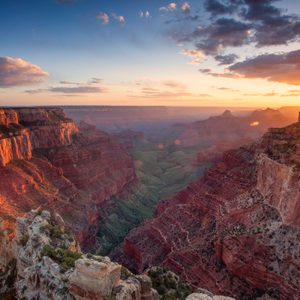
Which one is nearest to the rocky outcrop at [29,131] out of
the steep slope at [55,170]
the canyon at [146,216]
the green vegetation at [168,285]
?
the steep slope at [55,170]

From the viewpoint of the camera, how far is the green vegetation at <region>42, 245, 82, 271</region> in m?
23.9

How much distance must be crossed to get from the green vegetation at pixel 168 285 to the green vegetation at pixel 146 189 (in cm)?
3538

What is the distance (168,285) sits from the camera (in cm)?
3372

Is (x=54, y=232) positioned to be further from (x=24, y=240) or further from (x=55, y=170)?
(x=55, y=170)

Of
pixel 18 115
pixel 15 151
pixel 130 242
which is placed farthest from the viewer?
pixel 18 115

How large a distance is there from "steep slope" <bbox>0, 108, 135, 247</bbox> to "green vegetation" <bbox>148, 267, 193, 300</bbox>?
1074 inches

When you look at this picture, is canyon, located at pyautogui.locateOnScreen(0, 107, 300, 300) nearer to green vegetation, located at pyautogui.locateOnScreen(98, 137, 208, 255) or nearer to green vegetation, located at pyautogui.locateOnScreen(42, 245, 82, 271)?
green vegetation, located at pyautogui.locateOnScreen(42, 245, 82, 271)

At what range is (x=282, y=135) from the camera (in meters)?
54.3

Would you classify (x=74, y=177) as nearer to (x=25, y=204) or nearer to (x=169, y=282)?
(x=25, y=204)

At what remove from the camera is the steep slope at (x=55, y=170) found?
221 ft

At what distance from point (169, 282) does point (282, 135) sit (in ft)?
105

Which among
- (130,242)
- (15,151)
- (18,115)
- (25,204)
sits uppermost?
(18,115)

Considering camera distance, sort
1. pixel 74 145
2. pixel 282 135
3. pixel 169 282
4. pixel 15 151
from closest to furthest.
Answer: pixel 169 282, pixel 282 135, pixel 15 151, pixel 74 145

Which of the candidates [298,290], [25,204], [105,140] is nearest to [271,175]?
[298,290]
